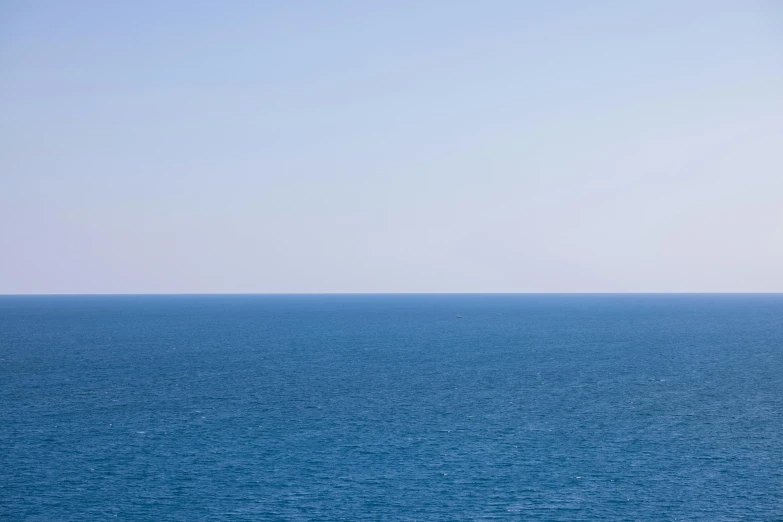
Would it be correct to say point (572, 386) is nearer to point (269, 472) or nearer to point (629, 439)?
point (629, 439)

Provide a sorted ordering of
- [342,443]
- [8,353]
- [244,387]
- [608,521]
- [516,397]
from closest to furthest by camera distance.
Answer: [608,521] → [342,443] → [516,397] → [244,387] → [8,353]

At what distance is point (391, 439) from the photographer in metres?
69.5


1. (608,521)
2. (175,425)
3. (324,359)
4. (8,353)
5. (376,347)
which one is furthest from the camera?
(376,347)

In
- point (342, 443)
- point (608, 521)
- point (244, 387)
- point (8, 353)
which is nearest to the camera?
point (608, 521)

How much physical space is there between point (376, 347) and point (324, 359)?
25461 millimetres

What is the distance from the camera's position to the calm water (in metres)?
52.1

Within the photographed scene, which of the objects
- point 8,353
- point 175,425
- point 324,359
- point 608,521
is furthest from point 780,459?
point 8,353

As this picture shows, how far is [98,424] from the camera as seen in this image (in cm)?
7600

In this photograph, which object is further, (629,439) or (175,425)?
(175,425)

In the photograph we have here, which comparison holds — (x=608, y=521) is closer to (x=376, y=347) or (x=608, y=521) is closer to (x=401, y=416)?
(x=401, y=416)

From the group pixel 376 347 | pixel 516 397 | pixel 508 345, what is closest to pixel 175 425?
pixel 516 397

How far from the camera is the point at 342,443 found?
2672 inches

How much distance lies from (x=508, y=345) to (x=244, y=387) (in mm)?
78649

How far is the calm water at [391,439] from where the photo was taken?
5206 cm
